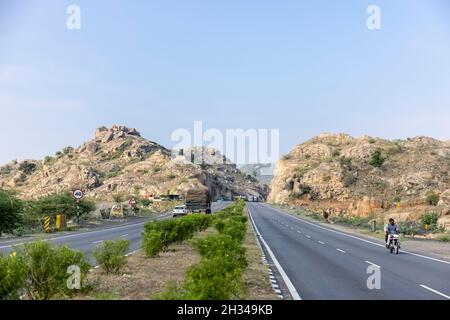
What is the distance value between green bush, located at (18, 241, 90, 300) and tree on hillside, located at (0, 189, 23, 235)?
2800 centimetres

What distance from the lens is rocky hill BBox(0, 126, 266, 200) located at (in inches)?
4793

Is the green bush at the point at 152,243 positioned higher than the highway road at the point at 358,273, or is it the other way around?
the green bush at the point at 152,243

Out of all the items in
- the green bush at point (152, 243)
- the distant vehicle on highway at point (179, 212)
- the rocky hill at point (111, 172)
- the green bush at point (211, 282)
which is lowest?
the distant vehicle on highway at point (179, 212)

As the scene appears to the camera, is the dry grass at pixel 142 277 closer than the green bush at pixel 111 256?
Yes

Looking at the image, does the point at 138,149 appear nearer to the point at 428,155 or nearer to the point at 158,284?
the point at 428,155

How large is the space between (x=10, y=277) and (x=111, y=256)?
5775mm

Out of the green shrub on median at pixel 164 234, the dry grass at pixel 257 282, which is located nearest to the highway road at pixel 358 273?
the dry grass at pixel 257 282

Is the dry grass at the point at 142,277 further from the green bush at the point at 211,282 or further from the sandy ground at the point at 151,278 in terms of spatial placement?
the green bush at the point at 211,282

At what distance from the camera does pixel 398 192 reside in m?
96.5

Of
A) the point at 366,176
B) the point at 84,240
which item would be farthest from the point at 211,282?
the point at 366,176

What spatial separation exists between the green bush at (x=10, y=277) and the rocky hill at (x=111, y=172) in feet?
314

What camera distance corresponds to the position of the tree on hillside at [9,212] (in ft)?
117

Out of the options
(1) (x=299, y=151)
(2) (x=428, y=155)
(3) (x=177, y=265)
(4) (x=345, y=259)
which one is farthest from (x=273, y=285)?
(1) (x=299, y=151)

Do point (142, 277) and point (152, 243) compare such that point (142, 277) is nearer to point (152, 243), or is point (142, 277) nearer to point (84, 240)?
point (152, 243)
